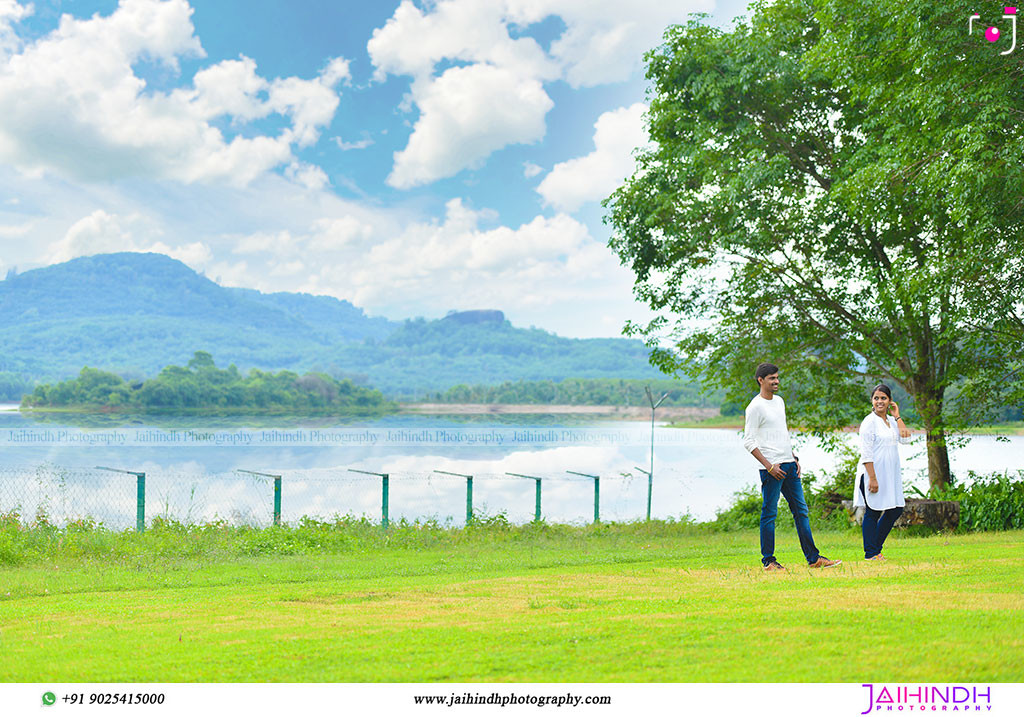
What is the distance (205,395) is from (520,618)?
9697 cm

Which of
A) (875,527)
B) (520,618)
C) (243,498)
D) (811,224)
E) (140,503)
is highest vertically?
(811,224)

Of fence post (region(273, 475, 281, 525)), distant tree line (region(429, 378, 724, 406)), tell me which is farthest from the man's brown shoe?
distant tree line (region(429, 378, 724, 406))

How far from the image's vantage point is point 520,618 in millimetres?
6656

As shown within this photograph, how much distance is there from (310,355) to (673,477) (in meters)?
154

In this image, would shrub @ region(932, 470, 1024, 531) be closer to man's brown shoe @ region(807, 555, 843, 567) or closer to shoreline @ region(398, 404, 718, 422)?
man's brown shoe @ region(807, 555, 843, 567)

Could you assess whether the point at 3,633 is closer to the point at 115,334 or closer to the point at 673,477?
the point at 673,477

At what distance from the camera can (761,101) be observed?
20.7 meters

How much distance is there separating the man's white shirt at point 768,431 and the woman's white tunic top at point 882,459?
1.39m

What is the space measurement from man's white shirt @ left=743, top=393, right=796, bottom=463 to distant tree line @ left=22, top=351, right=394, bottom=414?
90.0 metres

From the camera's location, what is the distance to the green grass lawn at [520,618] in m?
5.08

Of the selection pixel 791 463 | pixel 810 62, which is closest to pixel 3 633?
pixel 791 463

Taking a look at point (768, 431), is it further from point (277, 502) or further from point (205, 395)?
point (205, 395)

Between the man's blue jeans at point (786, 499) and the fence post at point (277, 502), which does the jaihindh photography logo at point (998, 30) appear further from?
the fence post at point (277, 502)
